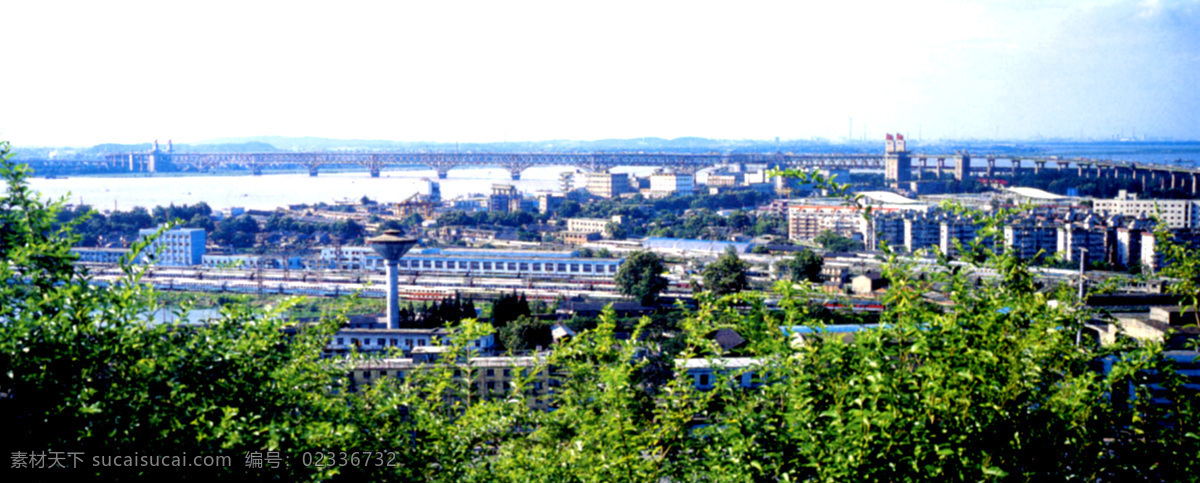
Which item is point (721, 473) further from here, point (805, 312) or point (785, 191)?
point (785, 191)

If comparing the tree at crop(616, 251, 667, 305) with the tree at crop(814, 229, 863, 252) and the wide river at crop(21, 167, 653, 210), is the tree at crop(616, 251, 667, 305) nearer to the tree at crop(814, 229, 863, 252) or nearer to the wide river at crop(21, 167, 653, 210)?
the tree at crop(814, 229, 863, 252)

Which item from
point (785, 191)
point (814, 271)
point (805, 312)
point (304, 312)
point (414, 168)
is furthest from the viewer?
point (414, 168)

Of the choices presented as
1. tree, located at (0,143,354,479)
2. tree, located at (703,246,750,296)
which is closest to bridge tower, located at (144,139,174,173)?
tree, located at (703,246,750,296)

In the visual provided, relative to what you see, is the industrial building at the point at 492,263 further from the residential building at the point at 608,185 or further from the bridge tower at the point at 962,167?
the bridge tower at the point at 962,167

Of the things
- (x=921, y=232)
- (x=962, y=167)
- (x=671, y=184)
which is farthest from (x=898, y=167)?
(x=921, y=232)

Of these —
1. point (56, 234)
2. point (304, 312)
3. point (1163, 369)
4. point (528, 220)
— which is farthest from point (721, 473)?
point (528, 220)

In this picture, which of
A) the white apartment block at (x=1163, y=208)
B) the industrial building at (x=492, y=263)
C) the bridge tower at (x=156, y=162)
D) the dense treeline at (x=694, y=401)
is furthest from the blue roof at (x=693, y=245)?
the bridge tower at (x=156, y=162)
